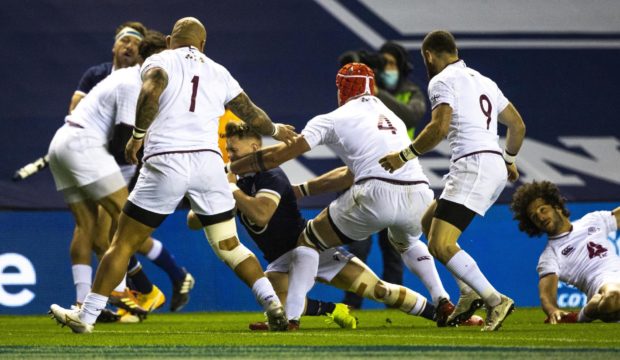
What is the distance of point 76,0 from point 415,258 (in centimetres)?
492

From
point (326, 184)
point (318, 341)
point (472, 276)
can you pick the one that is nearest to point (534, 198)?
point (326, 184)

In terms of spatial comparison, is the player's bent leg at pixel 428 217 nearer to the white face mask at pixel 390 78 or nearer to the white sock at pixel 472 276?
the white sock at pixel 472 276

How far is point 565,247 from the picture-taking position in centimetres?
952

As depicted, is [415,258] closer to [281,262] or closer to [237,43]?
[281,262]

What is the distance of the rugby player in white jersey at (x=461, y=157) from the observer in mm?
8047

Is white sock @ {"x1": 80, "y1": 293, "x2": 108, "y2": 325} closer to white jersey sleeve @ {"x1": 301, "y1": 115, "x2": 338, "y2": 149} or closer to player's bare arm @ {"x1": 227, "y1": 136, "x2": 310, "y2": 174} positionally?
player's bare arm @ {"x1": 227, "y1": 136, "x2": 310, "y2": 174}

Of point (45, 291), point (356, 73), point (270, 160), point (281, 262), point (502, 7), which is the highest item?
point (502, 7)

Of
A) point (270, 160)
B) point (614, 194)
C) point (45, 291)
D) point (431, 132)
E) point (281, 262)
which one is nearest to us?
point (431, 132)

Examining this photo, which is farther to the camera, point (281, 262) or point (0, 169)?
point (0, 169)

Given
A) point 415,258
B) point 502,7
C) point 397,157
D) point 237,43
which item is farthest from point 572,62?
point 397,157

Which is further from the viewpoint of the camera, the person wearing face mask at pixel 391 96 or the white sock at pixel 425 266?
the person wearing face mask at pixel 391 96

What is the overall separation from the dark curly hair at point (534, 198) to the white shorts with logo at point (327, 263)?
4.59ft

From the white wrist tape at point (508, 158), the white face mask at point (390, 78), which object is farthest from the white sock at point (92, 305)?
the white face mask at point (390, 78)

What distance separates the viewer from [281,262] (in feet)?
30.7
